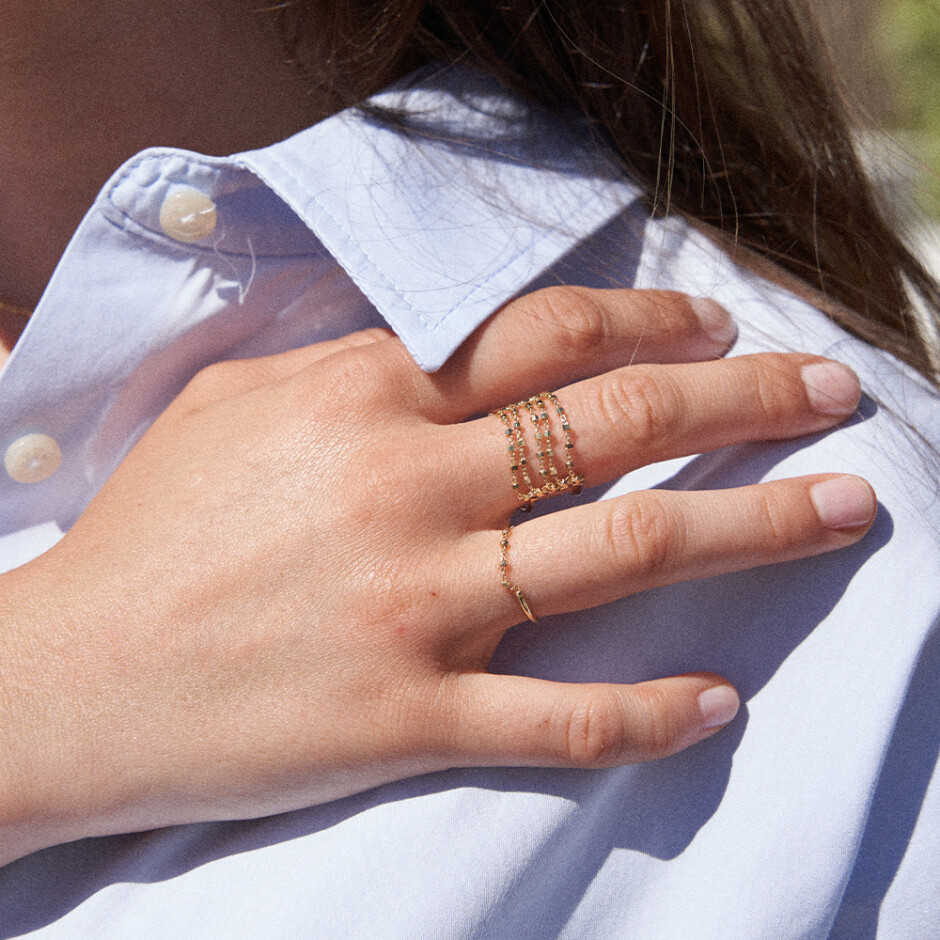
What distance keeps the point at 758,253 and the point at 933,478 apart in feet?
1.02

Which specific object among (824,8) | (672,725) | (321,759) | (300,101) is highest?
(300,101)

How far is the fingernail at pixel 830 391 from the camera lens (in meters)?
0.73

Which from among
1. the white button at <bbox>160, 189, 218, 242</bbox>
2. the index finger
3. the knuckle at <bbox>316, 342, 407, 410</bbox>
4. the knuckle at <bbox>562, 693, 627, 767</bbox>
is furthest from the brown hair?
the knuckle at <bbox>562, 693, 627, 767</bbox>

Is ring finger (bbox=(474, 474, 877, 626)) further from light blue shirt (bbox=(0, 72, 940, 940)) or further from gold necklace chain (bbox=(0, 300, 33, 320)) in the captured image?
gold necklace chain (bbox=(0, 300, 33, 320))

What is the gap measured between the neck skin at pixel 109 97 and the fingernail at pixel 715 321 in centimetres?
56

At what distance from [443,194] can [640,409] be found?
1.16 ft

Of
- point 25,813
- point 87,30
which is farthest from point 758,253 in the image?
point 25,813

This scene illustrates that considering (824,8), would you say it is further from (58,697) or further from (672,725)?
(58,697)

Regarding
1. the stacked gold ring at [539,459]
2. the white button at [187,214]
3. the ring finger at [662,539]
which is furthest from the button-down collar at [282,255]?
the ring finger at [662,539]

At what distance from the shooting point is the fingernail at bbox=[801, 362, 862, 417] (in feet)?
2.41

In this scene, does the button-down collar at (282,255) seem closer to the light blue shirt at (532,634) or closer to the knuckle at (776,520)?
the light blue shirt at (532,634)

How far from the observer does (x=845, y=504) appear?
0.68m

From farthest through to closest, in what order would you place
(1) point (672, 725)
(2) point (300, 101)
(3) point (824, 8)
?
(2) point (300, 101) → (3) point (824, 8) → (1) point (672, 725)

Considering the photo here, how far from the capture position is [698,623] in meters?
0.73
